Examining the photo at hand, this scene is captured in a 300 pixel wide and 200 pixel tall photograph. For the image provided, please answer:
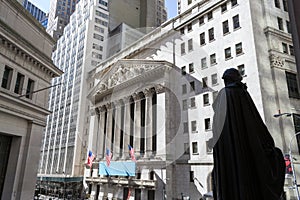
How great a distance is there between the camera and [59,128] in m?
55.3

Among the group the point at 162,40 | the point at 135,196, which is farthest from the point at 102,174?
the point at 162,40

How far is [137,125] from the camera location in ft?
118

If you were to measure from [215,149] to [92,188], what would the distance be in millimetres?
42598

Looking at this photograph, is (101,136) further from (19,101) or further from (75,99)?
(19,101)

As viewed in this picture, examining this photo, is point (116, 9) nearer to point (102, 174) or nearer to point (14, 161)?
point (102, 174)

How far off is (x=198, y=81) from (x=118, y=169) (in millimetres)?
17986

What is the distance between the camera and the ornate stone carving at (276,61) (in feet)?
81.1

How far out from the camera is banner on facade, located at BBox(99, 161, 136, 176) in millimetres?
32922

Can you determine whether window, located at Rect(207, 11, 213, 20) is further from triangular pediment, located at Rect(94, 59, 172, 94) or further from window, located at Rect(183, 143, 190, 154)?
window, located at Rect(183, 143, 190, 154)

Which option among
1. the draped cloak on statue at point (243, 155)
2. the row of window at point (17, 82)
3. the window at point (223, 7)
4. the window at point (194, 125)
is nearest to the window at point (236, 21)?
the window at point (223, 7)

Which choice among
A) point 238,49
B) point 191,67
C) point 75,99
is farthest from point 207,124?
point 75,99

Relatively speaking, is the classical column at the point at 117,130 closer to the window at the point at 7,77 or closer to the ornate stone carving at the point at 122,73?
the ornate stone carving at the point at 122,73

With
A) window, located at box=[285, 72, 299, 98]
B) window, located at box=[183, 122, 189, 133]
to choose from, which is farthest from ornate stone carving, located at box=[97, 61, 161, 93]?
window, located at box=[285, 72, 299, 98]

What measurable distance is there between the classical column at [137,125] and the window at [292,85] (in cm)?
2041
